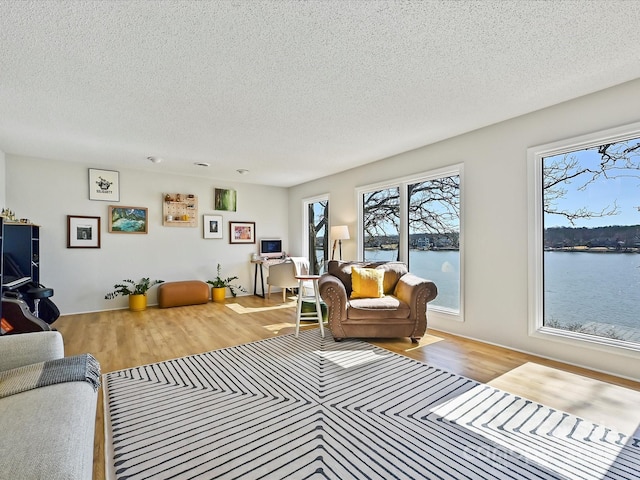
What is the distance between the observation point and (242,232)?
6445 mm

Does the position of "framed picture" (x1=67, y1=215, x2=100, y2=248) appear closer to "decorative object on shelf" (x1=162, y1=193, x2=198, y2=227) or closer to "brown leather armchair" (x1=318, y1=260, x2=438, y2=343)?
"decorative object on shelf" (x1=162, y1=193, x2=198, y2=227)

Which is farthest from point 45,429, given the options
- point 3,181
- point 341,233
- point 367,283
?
point 3,181

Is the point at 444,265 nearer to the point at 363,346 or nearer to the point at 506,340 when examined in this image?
the point at 506,340

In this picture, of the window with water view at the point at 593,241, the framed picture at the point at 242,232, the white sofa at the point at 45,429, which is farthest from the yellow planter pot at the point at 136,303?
the window with water view at the point at 593,241

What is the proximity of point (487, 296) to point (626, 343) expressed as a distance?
111cm

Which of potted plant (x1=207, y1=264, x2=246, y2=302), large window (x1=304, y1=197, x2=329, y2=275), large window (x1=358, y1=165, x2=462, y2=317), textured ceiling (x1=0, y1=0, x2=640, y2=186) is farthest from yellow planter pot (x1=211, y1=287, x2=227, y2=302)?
textured ceiling (x1=0, y1=0, x2=640, y2=186)

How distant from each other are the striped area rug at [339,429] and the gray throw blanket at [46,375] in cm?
49

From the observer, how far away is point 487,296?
337 centimetres

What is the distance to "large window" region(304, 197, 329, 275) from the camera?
602 centimetres

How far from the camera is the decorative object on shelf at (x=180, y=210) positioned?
5562 millimetres

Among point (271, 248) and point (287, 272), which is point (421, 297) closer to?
point (287, 272)

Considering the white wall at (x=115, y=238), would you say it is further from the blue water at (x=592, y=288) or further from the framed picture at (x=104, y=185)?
the blue water at (x=592, y=288)

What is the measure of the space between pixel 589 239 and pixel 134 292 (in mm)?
6113

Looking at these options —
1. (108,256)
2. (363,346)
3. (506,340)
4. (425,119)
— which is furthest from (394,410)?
(108,256)
